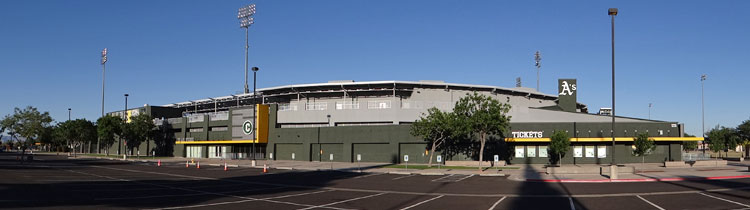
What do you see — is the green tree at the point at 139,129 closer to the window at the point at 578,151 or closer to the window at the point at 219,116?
the window at the point at 219,116

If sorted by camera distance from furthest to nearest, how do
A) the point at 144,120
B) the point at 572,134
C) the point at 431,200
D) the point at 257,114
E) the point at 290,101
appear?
the point at 144,120 < the point at 290,101 < the point at 257,114 < the point at 572,134 < the point at 431,200

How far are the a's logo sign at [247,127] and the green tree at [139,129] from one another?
2716 cm

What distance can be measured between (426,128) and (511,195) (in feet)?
93.9

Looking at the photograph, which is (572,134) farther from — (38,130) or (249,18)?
(38,130)

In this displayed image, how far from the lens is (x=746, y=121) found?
9650 centimetres

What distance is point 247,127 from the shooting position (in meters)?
73.3

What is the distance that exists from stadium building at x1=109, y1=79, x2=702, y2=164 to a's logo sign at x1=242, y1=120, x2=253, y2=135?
0.14 meters

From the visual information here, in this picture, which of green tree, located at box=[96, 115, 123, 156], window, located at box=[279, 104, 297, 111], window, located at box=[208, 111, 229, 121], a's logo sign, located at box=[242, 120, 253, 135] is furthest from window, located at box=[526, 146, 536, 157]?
green tree, located at box=[96, 115, 123, 156]

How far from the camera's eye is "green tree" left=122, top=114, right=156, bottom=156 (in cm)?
8931

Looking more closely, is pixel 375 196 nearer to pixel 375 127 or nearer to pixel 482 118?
pixel 482 118

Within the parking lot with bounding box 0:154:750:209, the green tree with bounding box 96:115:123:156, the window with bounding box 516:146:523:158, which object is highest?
the green tree with bounding box 96:115:123:156

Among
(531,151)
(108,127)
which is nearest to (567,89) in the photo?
(531,151)

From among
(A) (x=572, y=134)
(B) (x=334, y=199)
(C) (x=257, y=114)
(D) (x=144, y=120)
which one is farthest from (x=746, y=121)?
(D) (x=144, y=120)

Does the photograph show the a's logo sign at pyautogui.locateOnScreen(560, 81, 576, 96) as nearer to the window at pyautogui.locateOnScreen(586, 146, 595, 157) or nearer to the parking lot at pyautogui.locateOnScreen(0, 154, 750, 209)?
the window at pyautogui.locateOnScreen(586, 146, 595, 157)
